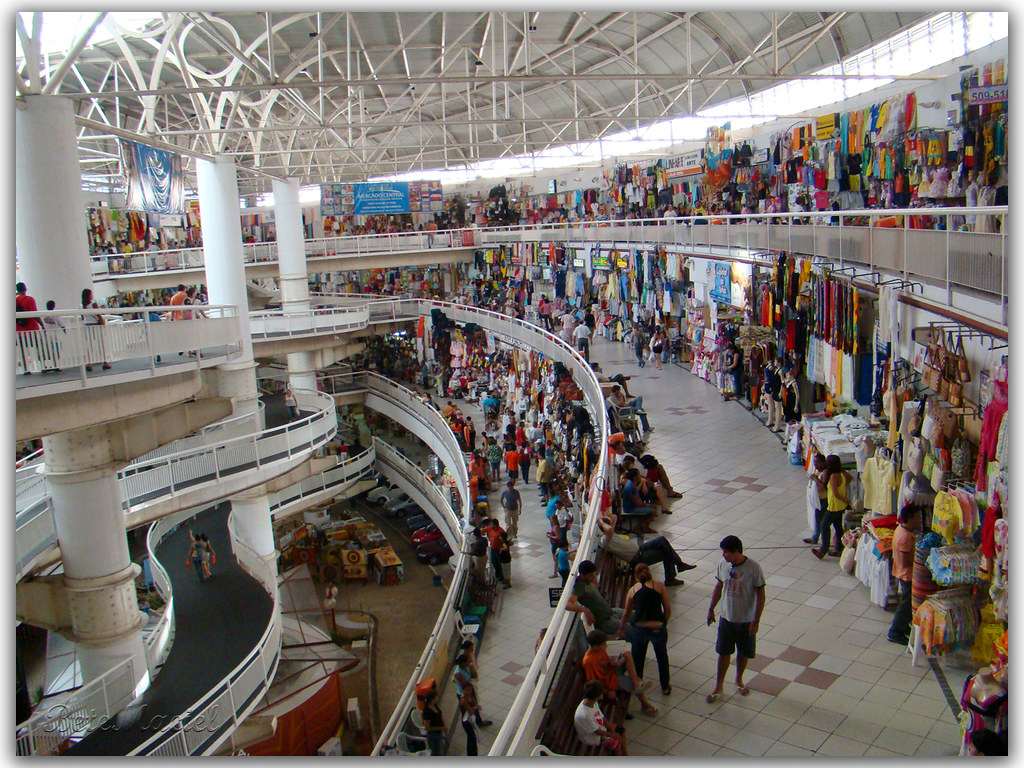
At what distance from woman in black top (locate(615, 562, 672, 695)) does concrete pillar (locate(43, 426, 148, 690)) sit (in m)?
8.37

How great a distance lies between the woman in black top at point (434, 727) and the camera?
8109mm

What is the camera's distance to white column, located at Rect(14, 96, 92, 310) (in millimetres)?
10703

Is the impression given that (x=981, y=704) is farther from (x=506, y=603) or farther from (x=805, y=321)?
(x=805, y=321)

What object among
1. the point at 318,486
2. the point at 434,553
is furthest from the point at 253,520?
the point at 434,553

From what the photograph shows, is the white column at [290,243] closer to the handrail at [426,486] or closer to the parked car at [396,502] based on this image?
the handrail at [426,486]

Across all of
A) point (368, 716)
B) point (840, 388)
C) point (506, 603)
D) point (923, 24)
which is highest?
point (923, 24)

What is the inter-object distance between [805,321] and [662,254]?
9.31 metres

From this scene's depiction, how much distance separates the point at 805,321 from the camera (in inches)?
484

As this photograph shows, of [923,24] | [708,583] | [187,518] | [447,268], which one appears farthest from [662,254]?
[447,268]

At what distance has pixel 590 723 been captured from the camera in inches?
219

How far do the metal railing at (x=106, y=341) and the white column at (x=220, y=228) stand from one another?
8101mm

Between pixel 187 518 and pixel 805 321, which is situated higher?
pixel 805 321

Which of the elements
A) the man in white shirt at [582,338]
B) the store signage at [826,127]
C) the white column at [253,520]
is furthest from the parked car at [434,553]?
the store signage at [826,127]

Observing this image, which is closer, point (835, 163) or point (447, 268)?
point (835, 163)
